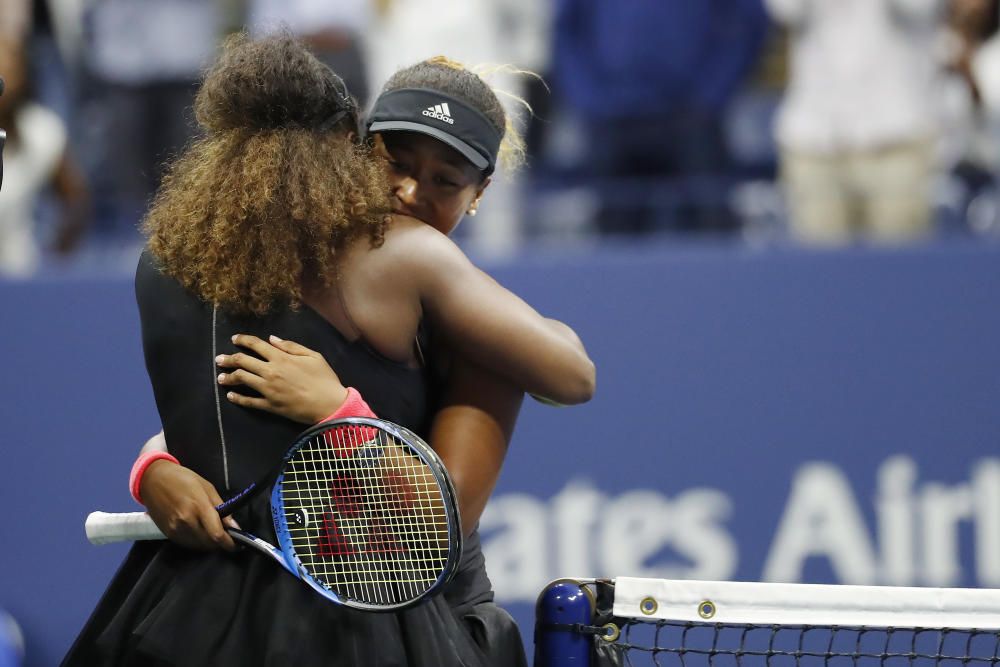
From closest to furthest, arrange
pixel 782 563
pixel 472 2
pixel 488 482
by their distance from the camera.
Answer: pixel 488 482 < pixel 782 563 < pixel 472 2

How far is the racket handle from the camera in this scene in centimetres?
211

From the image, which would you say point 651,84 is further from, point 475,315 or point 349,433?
point 349,433

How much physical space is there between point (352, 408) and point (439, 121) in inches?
18.7

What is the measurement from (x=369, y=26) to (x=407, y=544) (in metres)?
3.95

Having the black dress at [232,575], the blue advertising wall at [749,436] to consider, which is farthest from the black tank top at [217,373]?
the blue advertising wall at [749,436]

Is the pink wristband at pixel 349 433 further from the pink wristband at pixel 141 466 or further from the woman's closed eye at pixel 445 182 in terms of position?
the woman's closed eye at pixel 445 182

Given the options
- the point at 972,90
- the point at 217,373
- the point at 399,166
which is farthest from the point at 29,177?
the point at 217,373

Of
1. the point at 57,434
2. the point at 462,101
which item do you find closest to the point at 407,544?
the point at 462,101

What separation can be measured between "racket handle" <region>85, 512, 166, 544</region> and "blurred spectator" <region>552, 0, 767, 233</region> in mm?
3188

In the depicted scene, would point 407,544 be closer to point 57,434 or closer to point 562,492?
point 562,492

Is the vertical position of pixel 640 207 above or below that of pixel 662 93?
below

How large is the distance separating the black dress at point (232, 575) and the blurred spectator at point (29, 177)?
3.31 m

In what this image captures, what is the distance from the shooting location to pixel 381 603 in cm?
197

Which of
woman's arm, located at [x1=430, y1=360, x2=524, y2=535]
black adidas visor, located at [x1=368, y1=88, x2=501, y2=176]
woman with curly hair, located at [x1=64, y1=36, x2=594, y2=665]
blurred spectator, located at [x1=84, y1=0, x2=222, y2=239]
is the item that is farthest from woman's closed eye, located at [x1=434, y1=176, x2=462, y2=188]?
A: blurred spectator, located at [x1=84, y1=0, x2=222, y2=239]
